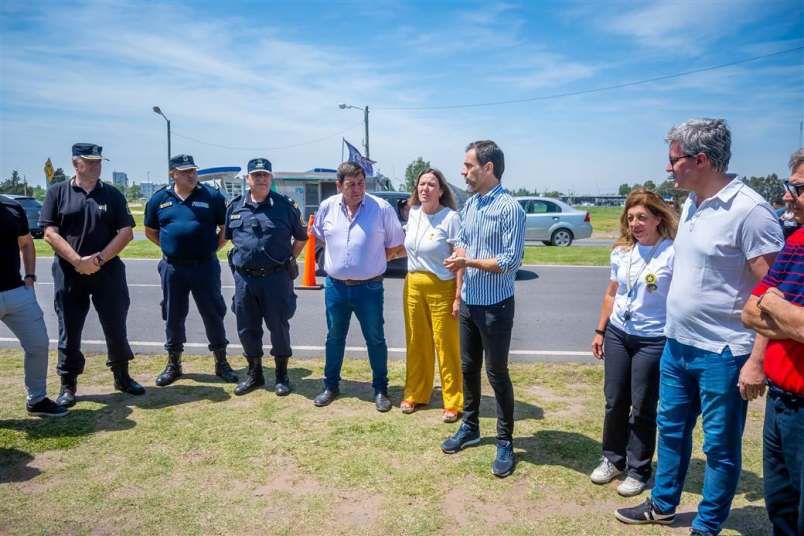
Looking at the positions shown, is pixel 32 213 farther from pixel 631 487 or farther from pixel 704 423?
pixel 704 423

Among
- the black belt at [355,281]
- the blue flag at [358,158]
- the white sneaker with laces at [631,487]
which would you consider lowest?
the white sneaker with laces at [631,487]

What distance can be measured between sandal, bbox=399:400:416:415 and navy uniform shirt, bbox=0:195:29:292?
3.13m

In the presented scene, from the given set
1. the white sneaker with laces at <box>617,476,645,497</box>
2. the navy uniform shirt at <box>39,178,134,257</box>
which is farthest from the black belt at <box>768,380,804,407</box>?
the navy uniform shirt at <box>39,178,134,257</box>

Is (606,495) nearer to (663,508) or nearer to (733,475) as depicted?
(663,508)

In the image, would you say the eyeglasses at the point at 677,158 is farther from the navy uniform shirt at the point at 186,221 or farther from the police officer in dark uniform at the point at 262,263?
the navy uniform shirt at the point at 186,221

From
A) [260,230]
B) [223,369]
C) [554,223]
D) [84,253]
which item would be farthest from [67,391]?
[554,223]

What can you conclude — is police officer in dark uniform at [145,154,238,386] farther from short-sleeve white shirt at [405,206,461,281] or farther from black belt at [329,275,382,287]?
short-sleeve white shirt at [405,206,461,281]

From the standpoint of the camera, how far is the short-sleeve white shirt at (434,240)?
445 centimetres

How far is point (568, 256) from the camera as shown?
1521cm

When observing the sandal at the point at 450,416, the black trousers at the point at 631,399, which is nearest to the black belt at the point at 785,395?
the black trousers at the point at 631,399

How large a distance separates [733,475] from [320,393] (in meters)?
3.32

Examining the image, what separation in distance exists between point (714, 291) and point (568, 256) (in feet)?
42.0

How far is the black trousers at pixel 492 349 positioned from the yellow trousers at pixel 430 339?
55 centimetres

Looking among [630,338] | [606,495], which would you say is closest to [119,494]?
[606,495]
